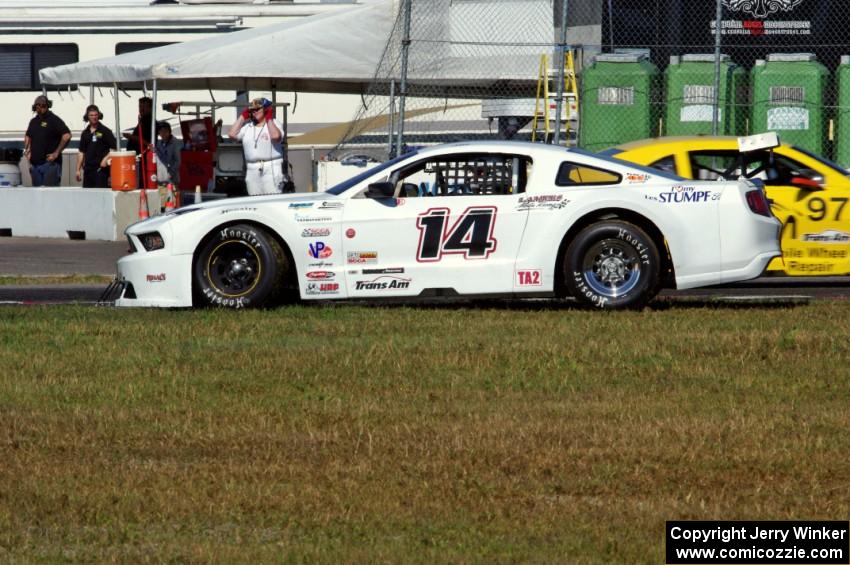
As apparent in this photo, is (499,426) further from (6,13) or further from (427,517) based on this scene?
(6,13)

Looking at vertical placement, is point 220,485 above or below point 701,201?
below

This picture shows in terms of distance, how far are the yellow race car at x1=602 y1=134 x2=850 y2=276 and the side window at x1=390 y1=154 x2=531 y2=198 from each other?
206 cm

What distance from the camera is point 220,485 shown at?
20.3 feet

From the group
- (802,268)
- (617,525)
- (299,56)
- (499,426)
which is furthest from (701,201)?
(299,56)

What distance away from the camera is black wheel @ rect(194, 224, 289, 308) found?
1180 centimetres

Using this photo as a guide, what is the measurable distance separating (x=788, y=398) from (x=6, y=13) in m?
23.0

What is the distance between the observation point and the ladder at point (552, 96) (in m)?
20.5

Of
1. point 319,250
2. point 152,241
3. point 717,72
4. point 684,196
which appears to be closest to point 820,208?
point 684,196

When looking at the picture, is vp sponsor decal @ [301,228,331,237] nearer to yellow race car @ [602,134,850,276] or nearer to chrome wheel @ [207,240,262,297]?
chrome wheel @ [207,240,262,297]

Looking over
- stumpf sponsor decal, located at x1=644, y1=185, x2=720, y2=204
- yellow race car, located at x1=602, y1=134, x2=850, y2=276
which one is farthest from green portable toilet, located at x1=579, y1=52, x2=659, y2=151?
stumpf sponsor decal, located at x1=644, y1=185, x2=720, y2=204

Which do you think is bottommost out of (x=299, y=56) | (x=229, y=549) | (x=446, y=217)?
(x=229, y=549)

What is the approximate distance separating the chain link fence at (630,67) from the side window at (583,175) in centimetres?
655

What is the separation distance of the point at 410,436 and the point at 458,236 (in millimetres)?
4706

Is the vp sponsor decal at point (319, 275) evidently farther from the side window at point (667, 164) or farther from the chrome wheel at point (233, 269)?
the side window at point (667, 164)
